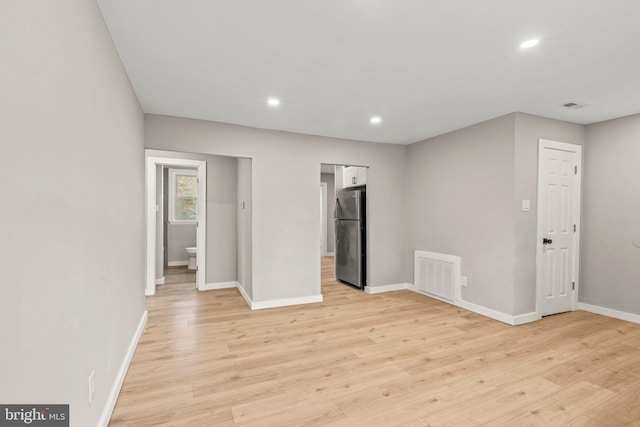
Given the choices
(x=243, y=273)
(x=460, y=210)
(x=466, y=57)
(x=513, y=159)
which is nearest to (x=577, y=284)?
(x=460, y=210)

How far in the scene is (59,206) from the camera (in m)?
1.19

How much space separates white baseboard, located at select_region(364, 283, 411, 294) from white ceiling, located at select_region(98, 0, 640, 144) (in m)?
2.66

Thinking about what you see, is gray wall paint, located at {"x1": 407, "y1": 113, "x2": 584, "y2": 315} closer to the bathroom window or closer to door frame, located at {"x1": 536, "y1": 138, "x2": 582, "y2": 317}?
door frame, located at {"x1": 536, "y1": 138, "x2": 582, "y2": 317}

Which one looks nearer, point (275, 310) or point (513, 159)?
point (513, 159)

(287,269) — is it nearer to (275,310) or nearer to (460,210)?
(275,310)

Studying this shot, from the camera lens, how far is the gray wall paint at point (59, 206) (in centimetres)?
86

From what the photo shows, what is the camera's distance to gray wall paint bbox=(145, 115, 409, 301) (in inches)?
145

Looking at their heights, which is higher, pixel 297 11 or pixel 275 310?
pixel 297 11

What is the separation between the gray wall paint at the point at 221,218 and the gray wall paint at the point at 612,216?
5064 millimetres

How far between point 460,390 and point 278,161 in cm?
319

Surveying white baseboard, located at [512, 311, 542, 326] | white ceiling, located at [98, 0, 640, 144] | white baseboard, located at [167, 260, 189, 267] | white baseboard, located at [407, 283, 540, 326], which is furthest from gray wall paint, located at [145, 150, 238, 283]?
white baseboard, located at [512, 311, 542, 326]

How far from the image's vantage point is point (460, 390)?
2.17 meters

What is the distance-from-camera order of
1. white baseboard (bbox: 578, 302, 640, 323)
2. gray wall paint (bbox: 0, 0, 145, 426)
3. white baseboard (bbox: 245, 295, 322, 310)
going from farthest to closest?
white baseboard (bbox: 245, 295, 322, 310) → white baseboard (bbox: 578, 302, 640, 323) → gray wall paint (bbox: 0, 0, 145, 426)

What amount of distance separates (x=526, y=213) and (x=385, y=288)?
2293mm
